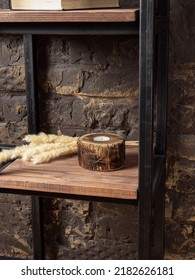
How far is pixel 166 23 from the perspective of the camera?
142 cm

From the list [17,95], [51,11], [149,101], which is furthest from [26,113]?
[149,101]

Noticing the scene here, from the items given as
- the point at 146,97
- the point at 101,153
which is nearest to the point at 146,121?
the point at 146,97

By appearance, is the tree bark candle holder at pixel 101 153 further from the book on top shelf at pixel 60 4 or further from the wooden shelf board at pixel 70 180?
the book on top shelf at pixel 60 4

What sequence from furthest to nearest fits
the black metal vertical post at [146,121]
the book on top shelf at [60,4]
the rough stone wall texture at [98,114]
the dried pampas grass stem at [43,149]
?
the rough stone wall texture at [98,114] < the dried pampas grass stem at [43,149] < the book on top shelf at [60,4] < the black metal vertical post at [146,121]

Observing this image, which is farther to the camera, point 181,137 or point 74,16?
point 181,137

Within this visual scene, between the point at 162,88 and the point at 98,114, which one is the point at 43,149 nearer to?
the point at 98,114

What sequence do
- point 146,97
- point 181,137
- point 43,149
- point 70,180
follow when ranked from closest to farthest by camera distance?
point 146,97
point 70,180
point 43,149
point 181,137

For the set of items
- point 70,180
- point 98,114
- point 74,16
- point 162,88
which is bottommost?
point 70,180

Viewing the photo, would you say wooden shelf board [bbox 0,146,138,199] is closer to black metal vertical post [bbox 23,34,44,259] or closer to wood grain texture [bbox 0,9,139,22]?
black metal vertical post [bbox 23,34,44,259]

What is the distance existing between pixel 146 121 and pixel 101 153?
197 millimetres

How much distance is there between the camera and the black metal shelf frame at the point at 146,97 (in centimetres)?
115

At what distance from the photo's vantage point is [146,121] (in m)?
1.18

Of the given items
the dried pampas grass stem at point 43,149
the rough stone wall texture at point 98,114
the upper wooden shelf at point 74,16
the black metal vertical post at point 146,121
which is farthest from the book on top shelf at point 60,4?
the dried pampas grass stem at point 43,149

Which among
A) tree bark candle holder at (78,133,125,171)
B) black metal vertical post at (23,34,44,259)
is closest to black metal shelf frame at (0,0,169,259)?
black metal vertical post at (23,34,44,259)
